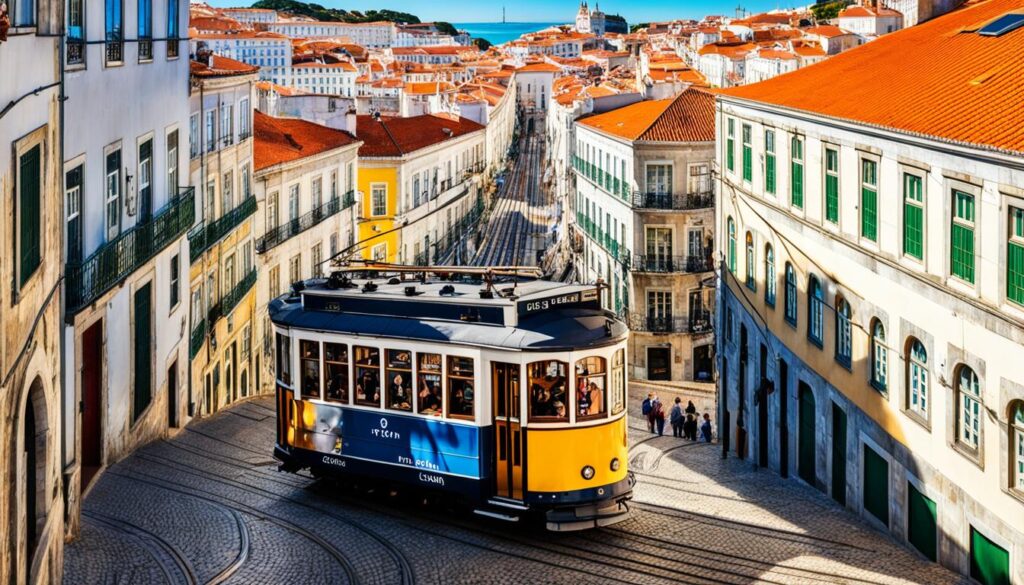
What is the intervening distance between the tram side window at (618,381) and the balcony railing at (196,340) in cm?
1397

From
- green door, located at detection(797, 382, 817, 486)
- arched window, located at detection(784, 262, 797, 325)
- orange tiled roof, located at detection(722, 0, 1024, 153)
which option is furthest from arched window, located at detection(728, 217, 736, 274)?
green door, located at detection(797, 382, 817, 486)

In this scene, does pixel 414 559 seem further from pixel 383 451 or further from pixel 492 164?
pixel 492 164

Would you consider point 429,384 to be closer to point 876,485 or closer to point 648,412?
point 876,485

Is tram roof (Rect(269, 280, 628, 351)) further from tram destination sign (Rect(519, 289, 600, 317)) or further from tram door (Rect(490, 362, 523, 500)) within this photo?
tram door (Rect(490, 362, 523, 500))

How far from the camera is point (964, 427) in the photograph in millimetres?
18141

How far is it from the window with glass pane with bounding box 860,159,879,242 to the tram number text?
26.2ft

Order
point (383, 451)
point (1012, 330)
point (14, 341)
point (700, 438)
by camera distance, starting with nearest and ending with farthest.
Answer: point (14, 341) → point (1012, 330) → point (383, 451) → point (700, 438)

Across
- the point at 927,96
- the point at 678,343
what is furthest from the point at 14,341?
the point at 678,343

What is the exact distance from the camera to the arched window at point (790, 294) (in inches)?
1024

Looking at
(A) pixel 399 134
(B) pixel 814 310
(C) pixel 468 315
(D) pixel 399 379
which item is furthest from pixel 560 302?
(A) pixel 399 134

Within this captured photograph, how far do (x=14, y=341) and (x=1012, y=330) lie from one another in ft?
37.1

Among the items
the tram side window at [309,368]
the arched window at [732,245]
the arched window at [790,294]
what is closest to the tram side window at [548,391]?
the tram side window at [309,368]

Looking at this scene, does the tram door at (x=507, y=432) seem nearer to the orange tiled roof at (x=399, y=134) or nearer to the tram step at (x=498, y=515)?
the tram step at (x=498, y=515)

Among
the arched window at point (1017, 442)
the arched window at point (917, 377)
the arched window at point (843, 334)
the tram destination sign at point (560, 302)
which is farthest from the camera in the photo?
the arched window at point (843, 334)
